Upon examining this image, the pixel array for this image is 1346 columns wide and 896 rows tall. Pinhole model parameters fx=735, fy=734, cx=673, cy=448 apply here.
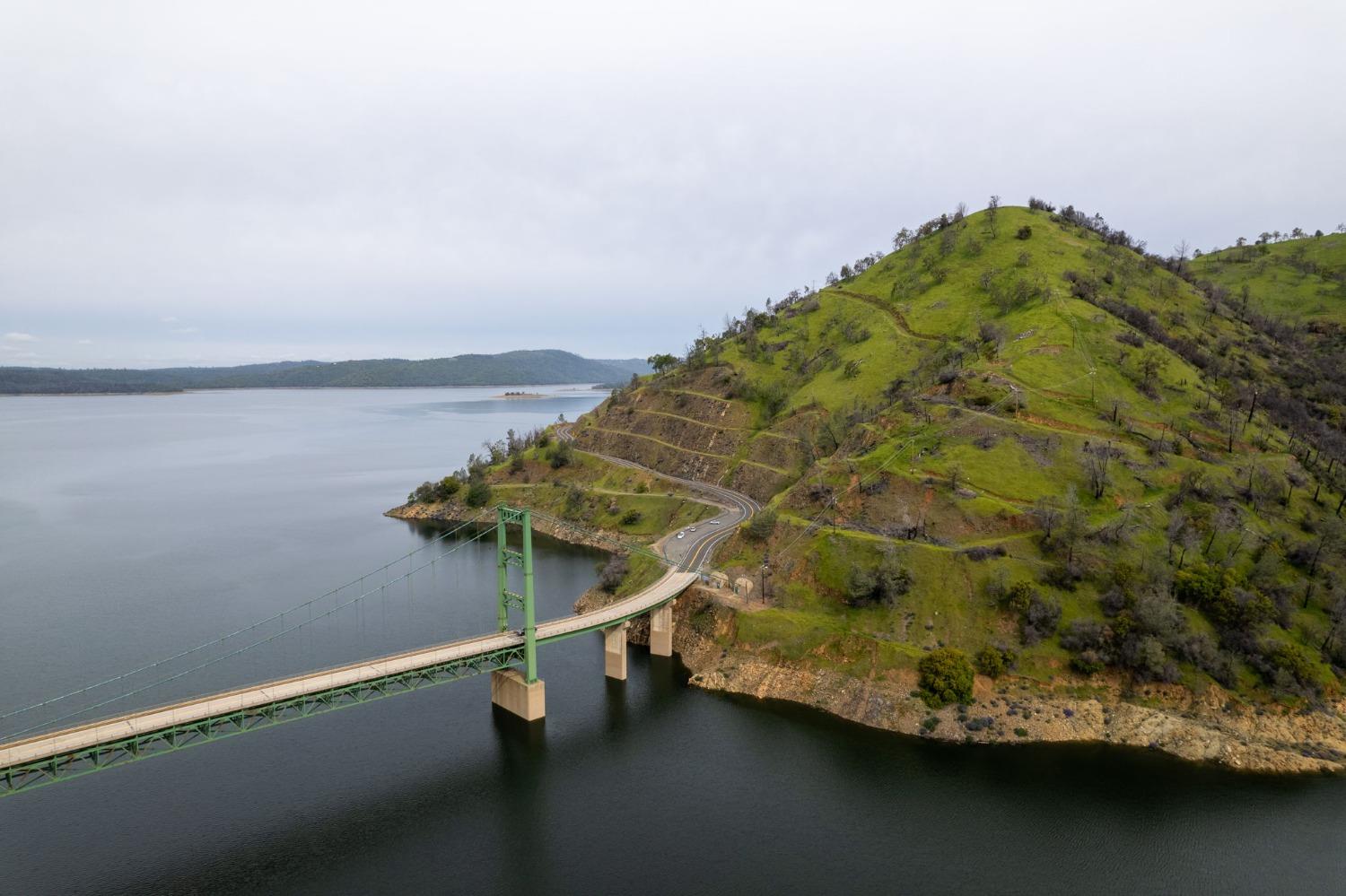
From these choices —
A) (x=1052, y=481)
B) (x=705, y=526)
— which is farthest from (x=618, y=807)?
(x=1052, y=481)

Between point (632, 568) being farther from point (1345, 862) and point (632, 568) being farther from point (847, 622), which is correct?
point (1345, 862)

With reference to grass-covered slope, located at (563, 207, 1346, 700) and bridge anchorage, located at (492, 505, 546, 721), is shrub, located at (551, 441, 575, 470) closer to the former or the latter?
grass-covered slope, located at (563, 207, 1346, 700)

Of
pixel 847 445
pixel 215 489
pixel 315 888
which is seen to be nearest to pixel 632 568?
pixel 847 445

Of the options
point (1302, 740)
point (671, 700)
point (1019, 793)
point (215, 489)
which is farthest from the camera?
point (215, 489)

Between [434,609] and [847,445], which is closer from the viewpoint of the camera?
[434,609]

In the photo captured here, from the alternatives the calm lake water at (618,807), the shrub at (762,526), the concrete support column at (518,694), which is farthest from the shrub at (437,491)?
the concrete support column at (518,694)

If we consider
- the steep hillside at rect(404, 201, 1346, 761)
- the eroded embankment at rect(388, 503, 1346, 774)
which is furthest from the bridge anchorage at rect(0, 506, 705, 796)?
the steep hillside at rect(404, 201, 1346, 761)
